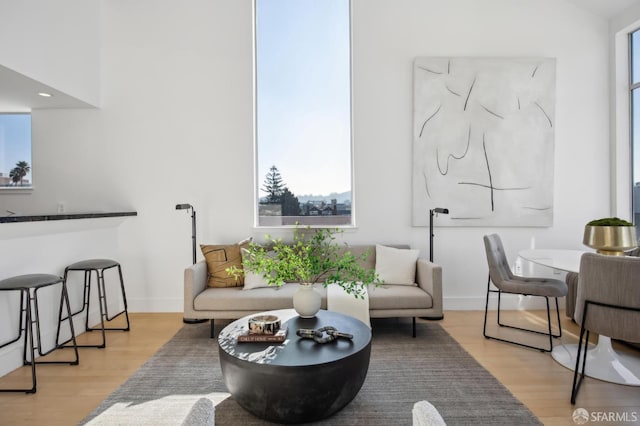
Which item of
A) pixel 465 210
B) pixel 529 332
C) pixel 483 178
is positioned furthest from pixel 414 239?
pixel 529 332

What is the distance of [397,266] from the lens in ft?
11.5

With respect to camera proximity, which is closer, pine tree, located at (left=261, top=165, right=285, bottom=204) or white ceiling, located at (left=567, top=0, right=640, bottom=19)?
white ceiling, located at (left=567, top=0, right=640, bottom=19)

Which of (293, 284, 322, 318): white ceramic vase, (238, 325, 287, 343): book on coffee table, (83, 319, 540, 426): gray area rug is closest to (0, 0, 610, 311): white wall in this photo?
(83, 319, 540, 426): gray area rug

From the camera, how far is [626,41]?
387 centimetres

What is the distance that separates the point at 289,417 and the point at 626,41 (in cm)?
488

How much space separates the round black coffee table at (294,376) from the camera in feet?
5.89

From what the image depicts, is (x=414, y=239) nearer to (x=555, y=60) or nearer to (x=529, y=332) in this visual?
(x=529, y=332)

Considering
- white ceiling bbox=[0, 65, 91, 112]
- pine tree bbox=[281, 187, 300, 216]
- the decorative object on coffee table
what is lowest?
the decorative object on coffee table

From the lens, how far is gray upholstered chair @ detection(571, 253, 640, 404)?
2.04 meters

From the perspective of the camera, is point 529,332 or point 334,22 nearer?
point 529,332

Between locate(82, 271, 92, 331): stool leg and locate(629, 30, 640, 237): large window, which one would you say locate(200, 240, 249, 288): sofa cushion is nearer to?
locate(82, 271, 92, 331): stool leg

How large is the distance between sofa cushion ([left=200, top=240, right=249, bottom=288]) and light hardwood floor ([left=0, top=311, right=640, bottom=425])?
2.02 ft

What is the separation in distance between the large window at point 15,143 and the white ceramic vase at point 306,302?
3628mm

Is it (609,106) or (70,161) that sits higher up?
(609,106)
